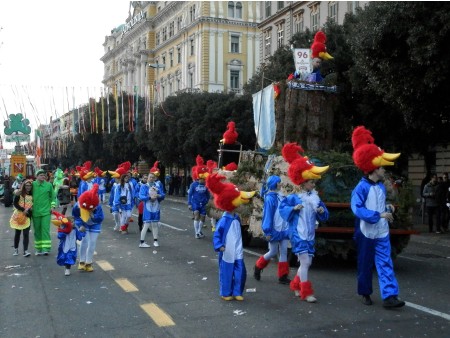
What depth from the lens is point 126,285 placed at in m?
8.52

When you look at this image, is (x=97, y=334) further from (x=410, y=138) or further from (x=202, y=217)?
(x=410, y=138)

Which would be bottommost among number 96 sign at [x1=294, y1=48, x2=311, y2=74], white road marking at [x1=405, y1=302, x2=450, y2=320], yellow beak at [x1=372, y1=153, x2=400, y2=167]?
white road marking at [x1=405, y1=302, x2=450, y2=320]

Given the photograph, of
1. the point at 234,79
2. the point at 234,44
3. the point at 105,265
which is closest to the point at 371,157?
the point at 105,265

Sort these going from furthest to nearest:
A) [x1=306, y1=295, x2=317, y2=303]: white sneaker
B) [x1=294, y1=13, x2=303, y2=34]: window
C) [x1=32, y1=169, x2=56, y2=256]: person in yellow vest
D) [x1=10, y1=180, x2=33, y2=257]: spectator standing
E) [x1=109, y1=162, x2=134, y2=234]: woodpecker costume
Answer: [x1=294, y1=13, x2=303, y2=34]: window
[x1=109, y1=162, x2=134, y2=234]: woodpecker costume
[x1=32, y1=169, x2=56, y2=256]: person in yellow vest
[x1=10, y1=180, x2=33, y2=257]: spectator standing
[x1=306, y1=295, x2=317, y2=303]: white sneaker

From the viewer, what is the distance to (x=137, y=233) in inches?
633

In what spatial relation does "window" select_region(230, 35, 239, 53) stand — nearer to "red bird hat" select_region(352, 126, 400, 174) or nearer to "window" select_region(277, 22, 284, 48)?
"window" select_region(277, 22, 284, 48)

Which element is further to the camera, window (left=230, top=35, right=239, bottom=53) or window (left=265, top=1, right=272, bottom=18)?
window (left=230, top=35, right=239, bottom=53)

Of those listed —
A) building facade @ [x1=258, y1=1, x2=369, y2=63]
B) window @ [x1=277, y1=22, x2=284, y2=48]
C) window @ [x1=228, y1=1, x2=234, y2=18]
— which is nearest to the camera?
building facade @ [x1=258, y1=1, x2=369, y2=63]

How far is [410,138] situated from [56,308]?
51.4 feet

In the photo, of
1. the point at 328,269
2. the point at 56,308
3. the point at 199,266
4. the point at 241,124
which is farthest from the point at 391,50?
the point at 241,124

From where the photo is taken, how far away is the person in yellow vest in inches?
460

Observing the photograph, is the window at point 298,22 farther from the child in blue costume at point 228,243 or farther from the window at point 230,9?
the child in blue costume at point 228,243

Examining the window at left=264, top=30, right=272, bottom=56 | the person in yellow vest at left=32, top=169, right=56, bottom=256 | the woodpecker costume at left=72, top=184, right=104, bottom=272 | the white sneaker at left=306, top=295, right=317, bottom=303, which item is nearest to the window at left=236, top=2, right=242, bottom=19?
the window at left=264, top=30, right=272, bottom=56

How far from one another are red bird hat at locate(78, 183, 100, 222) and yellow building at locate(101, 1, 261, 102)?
148ft
